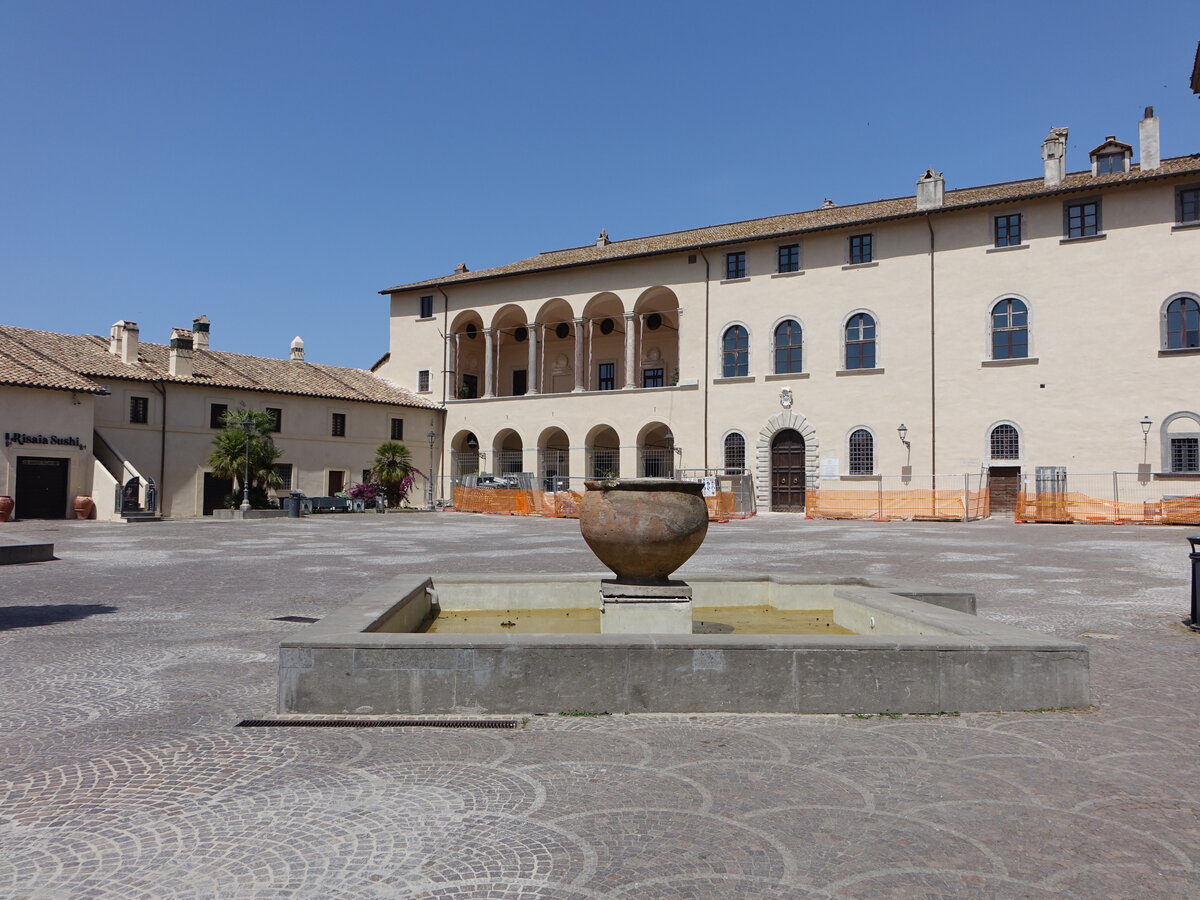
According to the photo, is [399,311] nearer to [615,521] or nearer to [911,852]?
[615,521]

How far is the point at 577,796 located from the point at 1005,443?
3446 cm

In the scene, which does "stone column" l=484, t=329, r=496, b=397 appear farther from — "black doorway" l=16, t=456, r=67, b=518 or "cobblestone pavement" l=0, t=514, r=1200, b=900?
"cobblestone pavement" l=0, t=514, r=1200, b=900

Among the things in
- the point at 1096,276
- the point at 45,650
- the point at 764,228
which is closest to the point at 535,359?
the point at 764,228

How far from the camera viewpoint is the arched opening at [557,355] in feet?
160

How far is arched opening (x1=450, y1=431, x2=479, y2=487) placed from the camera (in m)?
48.9

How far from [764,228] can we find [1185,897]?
135 feet

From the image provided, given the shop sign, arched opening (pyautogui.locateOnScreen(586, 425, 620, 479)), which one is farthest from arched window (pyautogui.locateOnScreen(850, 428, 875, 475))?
the shop sign

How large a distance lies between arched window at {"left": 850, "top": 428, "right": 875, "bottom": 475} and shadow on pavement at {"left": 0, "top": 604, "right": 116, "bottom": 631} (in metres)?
31.8

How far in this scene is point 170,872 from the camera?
127 inches

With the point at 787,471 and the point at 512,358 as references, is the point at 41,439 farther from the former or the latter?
the point at 787,471

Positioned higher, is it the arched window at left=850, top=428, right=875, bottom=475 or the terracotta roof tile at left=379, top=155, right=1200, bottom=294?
the terracotta roof tile at left=379, top=155, right=1200, bottom=294

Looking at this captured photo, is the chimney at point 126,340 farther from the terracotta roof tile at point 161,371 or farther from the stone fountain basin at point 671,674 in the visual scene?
the stone fountain basin at point 671,674

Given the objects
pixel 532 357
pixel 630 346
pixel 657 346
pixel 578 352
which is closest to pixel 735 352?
pixel 630 346

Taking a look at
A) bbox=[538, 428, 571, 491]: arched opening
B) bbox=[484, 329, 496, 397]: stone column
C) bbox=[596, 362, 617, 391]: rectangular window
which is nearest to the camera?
bbox=[538, 428, 571, 491]: arched opening
